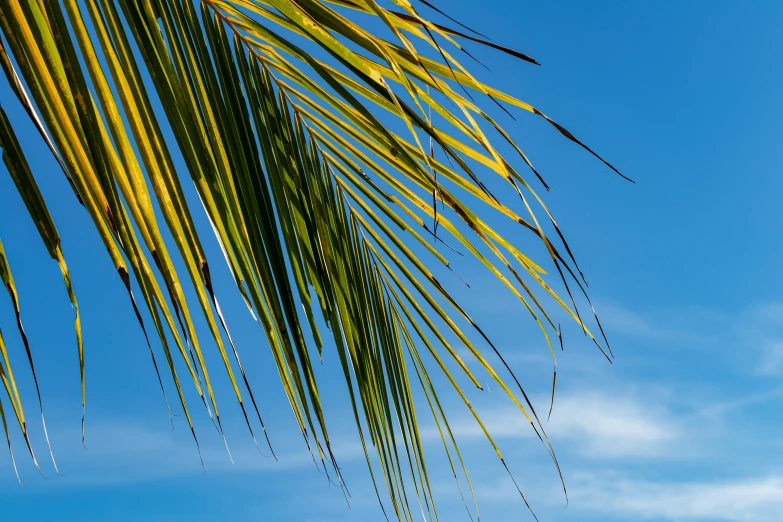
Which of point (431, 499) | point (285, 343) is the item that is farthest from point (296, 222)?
point (431, 499)

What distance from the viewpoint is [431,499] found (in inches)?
43.2

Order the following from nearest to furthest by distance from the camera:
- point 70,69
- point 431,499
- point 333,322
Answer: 1. point 70,69
2. point 333,322
3. point 431,499

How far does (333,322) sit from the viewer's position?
0.95 m

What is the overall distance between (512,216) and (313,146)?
1.20 feet

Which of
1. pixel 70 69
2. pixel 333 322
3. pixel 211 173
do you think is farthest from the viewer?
pixel 333 322

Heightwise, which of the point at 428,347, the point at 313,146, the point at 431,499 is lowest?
the point at 431,499

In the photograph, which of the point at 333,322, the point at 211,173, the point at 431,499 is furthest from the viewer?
the point at 431,499

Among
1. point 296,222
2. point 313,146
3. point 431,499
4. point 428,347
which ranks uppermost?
point 313,146

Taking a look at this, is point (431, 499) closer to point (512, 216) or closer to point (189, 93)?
point (512, 216)

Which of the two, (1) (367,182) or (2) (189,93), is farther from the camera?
(1) (367,182)

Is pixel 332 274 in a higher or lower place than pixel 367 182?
lower

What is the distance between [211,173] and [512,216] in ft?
1.13

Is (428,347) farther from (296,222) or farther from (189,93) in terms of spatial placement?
(189,93)

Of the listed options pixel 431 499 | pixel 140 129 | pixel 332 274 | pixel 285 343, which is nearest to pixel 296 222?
pixel 332 274
